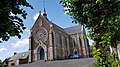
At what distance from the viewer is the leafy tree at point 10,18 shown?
Answer: 6602mm

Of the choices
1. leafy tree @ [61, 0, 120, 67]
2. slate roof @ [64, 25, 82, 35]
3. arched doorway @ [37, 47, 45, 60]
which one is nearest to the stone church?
arched doorway @ [37, 47, 45, 60]

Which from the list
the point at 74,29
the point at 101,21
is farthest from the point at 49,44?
the point at 101,21

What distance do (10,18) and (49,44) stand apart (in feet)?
126

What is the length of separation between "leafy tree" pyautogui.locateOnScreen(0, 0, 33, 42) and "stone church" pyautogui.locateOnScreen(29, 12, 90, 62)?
3607 centimetres

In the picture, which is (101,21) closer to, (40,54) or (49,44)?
(49,44)

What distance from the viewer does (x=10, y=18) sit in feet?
23.4

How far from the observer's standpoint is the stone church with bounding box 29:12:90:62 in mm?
44984

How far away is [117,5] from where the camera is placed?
953 cm

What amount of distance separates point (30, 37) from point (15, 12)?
140 feet

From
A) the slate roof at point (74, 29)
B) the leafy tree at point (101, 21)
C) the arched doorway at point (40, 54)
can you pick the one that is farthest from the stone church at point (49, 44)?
the leafy tree at point (101, 21)

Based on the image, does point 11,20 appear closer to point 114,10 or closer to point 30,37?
point 114,10

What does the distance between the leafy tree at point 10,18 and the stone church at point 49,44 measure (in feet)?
118

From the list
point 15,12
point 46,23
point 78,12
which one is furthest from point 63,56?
point 15,12

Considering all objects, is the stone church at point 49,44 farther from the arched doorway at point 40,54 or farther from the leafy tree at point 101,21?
the leafy tree at point 101,21
